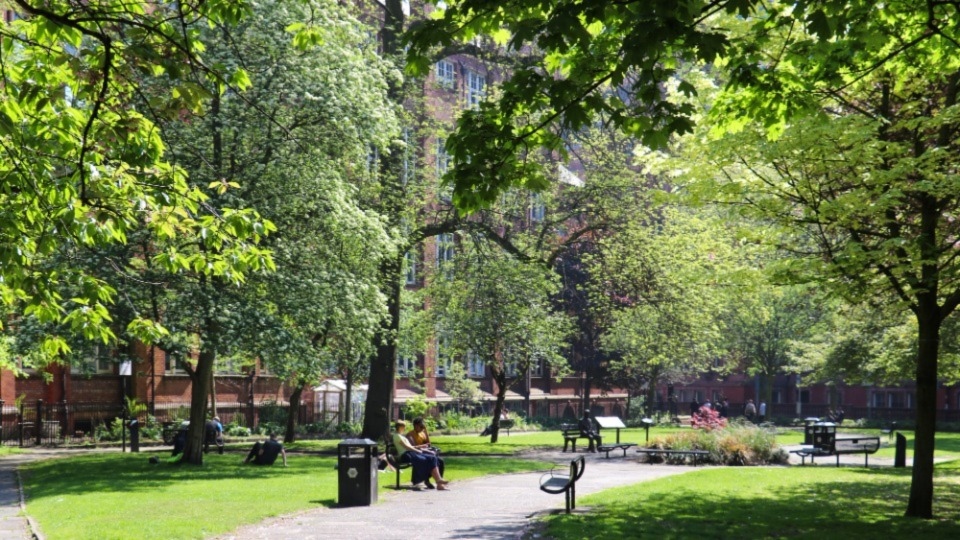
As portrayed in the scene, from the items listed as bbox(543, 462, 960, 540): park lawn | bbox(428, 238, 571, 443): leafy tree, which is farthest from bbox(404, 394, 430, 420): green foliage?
bbox(543, 462, 960, 540): park lawn

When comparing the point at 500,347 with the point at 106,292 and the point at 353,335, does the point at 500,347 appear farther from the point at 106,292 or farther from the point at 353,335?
the point at 106,292

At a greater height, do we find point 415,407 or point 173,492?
point 173,492

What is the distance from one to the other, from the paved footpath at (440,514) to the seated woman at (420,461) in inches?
11.7

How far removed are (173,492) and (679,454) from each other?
13091 millimetres

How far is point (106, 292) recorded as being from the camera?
31.9ft

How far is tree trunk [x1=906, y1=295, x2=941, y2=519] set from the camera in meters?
14.1

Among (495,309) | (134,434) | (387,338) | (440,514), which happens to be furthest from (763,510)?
(134,434)

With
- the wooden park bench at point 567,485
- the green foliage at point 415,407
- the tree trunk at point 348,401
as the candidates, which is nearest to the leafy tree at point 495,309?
the tree trunk at point 348,401

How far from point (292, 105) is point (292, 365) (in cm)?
560

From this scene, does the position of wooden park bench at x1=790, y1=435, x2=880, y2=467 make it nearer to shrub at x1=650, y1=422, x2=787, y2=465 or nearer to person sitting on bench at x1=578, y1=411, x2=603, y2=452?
shrub at x1=650, y1=422, x2=787, y2=465

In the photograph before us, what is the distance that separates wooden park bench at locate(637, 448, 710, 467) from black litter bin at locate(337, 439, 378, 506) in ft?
36.2

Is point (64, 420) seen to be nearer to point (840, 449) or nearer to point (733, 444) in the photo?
point (733, 444)

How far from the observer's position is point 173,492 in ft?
54.9

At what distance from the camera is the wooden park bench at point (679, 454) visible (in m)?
24.5
